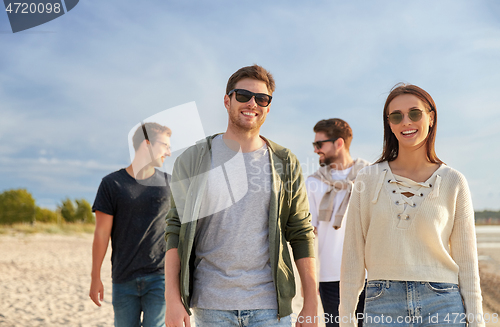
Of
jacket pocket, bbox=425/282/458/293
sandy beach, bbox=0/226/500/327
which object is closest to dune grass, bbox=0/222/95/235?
sandy beach, bbox=0/226/500/327

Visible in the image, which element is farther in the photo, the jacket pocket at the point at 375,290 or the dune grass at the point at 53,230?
the dune grass at the point at 53,230

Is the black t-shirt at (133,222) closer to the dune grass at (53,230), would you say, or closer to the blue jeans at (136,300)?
the blue jeans at (136,300)

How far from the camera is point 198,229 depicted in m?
2.76

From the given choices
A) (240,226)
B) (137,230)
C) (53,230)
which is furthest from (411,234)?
(53,230)

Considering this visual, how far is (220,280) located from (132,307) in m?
1.91

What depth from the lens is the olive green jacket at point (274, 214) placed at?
8.67ft

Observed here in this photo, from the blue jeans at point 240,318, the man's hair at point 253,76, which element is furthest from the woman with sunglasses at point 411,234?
the man's hair at point 253,76

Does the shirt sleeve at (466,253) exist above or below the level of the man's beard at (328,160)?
below

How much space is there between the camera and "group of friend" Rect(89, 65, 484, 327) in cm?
253

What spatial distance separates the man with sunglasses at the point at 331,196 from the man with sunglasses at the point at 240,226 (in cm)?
153

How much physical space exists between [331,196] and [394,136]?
5.62 ft

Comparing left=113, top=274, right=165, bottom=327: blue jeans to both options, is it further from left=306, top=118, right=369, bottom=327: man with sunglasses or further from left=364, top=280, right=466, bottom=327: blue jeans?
left=364, top=280, right=466, bottom=327: blue jeans

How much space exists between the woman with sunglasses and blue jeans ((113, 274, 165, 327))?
6.55ft

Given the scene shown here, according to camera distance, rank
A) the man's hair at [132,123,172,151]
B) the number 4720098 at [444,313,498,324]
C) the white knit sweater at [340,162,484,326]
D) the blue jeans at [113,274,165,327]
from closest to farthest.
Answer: the number 4720098 at [444,313,498,324], the white knit sweater at [340,162,484,326], the blue jeans at [113,274,165,327], the man's hair at [132,123,172,151]
